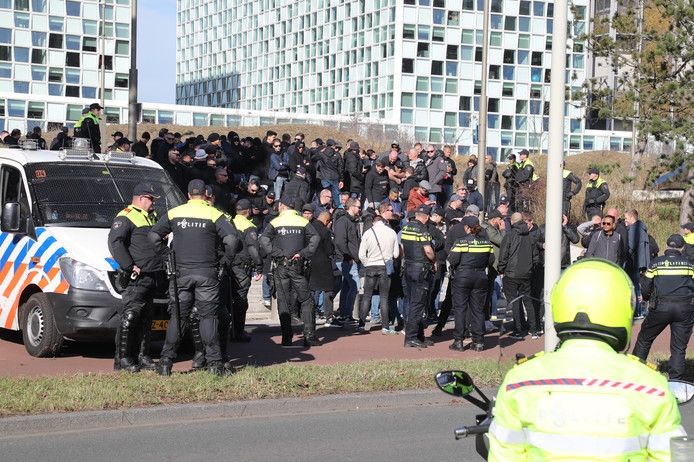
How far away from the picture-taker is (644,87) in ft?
90.0

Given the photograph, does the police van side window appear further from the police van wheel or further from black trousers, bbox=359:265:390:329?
black trousers, bbox=359:265:390:329

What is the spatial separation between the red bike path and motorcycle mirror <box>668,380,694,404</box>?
736cm

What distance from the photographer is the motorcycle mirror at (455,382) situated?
3654mm

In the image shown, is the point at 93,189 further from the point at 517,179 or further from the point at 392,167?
the point at 517,179

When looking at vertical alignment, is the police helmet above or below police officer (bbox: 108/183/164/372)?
above

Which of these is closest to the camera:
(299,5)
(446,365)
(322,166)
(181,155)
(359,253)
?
(446,365)

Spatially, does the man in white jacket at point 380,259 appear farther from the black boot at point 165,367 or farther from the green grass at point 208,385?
the black boot at point 165,367

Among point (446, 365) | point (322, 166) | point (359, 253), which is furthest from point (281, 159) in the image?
point (446, 365)

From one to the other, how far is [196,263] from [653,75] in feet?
64.8

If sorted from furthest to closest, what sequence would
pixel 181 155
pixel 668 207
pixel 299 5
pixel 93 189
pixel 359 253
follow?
1. pixel 299 5
2. pixel 668 207
3. pixel 181 155
4. pixel 359 253
5. pixel 93 189

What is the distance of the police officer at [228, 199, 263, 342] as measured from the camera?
13.6 metres

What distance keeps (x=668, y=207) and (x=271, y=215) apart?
16.0 meters

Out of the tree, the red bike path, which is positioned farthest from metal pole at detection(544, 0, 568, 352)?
the tree

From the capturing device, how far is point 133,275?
1085cm
